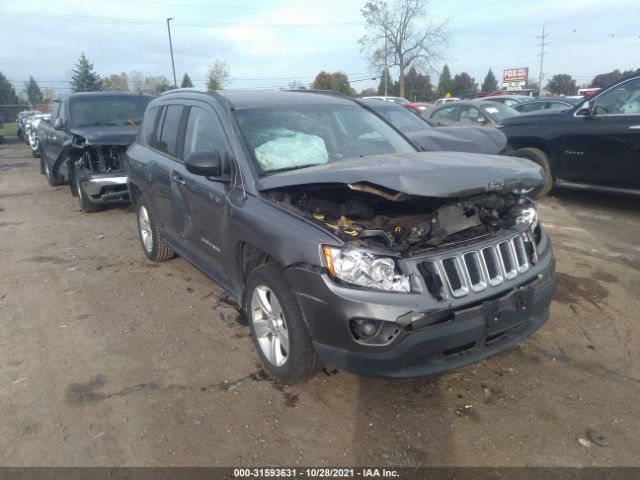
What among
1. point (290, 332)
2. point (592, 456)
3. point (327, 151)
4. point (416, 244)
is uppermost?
point (327, 151)

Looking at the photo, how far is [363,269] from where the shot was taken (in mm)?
2594

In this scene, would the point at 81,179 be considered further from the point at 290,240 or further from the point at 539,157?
the point at 539,157

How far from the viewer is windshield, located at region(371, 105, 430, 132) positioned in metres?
8.09

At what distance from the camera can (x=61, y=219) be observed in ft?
26.0

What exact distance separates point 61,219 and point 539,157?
7671 millimetres

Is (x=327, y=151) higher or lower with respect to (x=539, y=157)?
higher

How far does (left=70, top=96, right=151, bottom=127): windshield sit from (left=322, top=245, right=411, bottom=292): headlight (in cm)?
735

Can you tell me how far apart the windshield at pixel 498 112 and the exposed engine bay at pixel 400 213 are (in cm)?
751

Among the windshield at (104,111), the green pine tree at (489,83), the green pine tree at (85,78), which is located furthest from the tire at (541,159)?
the green pine tree at (489,83)

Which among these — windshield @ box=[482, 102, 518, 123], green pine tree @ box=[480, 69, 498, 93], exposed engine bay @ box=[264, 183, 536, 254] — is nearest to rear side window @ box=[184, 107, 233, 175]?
exposed engine bay @ box=[264, 183, 536, 254]

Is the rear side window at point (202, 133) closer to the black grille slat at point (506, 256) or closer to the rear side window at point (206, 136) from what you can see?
the rear side window at point (206, 136)

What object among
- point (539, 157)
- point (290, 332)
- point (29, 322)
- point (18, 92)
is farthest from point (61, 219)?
point (18, 92)

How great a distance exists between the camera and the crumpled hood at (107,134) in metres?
7.61

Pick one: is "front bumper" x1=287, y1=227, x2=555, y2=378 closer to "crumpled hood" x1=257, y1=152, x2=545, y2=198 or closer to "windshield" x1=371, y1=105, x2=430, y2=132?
"crumpled hood" x1=257, y1=152, x2=545, y2=198
